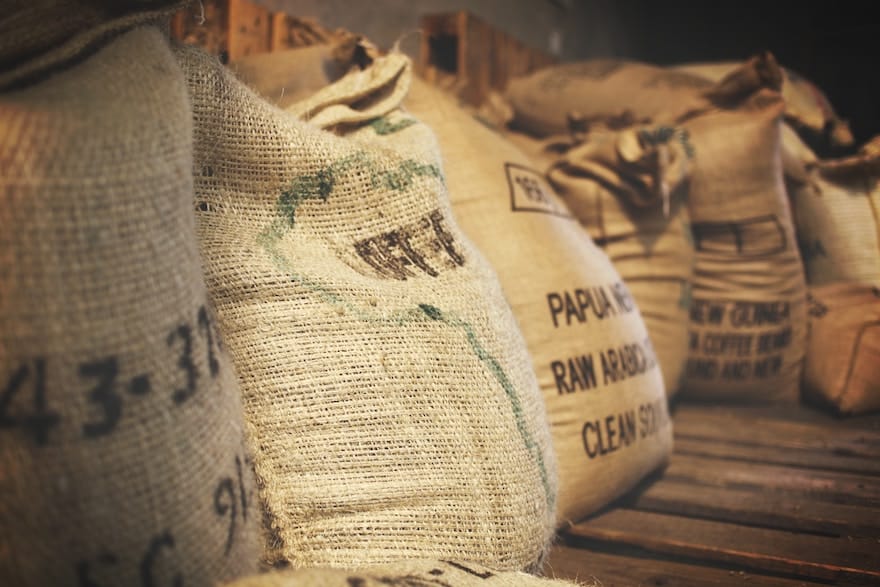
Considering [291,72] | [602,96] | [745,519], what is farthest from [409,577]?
[602,96]

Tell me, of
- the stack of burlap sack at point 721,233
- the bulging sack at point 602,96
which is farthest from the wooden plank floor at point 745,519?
the bulging sack at point 602,96

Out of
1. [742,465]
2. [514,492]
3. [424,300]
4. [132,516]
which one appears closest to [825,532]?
[742,465]

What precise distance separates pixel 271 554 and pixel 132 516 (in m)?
0.24

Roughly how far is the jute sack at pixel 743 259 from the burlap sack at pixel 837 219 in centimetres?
35

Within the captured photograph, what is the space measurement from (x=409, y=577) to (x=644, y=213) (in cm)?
99

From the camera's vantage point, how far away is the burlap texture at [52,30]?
0.54 m

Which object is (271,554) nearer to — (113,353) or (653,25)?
(113,353)

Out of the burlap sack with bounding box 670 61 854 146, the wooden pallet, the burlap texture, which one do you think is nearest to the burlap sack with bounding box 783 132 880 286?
the burlap sack with bounding box 670 61 854 146

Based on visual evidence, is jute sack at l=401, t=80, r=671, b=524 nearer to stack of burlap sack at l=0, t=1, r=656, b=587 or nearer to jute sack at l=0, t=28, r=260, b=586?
stack of burlap sack at l=0, t=1, r=656, b=587

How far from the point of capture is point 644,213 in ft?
4.73

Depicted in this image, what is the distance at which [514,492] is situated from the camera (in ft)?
2.40

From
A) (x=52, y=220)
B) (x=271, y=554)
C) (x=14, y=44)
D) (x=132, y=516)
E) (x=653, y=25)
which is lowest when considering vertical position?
(x=271, y=554)

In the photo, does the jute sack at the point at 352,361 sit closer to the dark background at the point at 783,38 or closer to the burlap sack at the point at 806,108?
the burlap sack at the point at 806,108

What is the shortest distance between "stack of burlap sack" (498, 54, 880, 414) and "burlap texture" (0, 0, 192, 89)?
3.15ft
